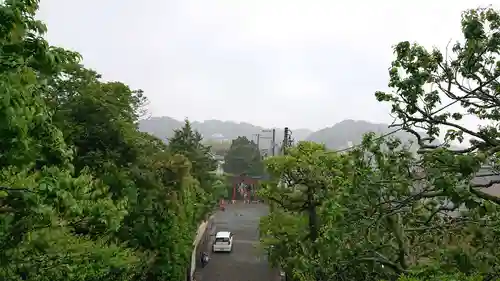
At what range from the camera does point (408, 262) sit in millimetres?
8344

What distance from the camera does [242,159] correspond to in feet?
175

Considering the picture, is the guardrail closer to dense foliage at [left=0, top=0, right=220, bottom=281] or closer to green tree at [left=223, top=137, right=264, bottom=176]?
dense foliage at [left=0, top=0, right=220, bottom=281]

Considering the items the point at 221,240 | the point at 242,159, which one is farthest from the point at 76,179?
the point at 242,159

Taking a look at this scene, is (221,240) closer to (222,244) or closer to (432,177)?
(222,244)

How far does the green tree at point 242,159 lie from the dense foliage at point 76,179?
26.1 meters

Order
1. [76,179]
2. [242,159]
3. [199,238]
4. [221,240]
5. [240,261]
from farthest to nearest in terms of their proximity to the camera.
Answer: [242,159] → [221,240] → [199,238] → [240,261] → [76,179]

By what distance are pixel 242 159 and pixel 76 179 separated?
49.2m

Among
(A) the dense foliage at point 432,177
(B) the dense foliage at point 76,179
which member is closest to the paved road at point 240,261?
(B) the dense foliage at point 76,179

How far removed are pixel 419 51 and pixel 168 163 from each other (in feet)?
37.6

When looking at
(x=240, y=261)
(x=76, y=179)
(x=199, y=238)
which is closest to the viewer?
(x=76, y=179)

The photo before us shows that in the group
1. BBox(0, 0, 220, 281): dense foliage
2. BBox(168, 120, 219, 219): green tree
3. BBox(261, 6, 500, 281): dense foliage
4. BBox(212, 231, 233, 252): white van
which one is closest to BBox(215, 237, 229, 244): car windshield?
BBox(212, 231, 233, 252): white van

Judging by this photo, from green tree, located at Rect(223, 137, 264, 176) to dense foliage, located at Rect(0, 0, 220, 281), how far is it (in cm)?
2611

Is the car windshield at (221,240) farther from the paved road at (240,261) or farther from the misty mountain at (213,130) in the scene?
the misty mountain at (213,130)

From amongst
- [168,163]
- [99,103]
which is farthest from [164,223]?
[99,103]
